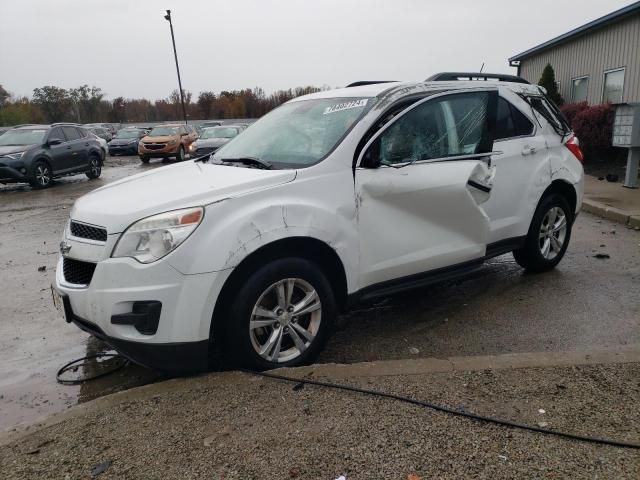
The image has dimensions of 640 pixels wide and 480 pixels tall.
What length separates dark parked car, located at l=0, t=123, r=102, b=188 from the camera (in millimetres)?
14609

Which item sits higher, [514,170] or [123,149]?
[514,170]

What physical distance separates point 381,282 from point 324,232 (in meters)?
0.69

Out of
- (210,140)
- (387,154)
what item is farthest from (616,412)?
(210,140)

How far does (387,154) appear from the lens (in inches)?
154

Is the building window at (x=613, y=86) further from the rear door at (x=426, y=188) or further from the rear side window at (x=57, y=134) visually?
the rear side window at (x=57, y=134)

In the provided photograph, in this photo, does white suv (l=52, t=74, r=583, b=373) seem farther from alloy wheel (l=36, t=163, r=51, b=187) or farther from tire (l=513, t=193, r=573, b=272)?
alloy wheel (l=36, t=163, r=51, b=187)

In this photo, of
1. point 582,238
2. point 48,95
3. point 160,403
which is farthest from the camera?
point 48,95

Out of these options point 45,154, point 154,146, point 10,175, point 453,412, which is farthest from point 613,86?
point 154,146

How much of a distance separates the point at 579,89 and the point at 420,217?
15.4 metres

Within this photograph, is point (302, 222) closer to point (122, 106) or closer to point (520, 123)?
point (520, 123)

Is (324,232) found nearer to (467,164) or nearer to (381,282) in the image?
(381,282)

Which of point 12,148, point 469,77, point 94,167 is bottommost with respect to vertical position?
point 94,167

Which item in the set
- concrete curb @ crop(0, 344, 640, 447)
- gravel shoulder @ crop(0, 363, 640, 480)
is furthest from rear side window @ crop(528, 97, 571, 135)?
gravel shoulder @ crop(0, 363, 640, 480)

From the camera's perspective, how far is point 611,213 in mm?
8438
